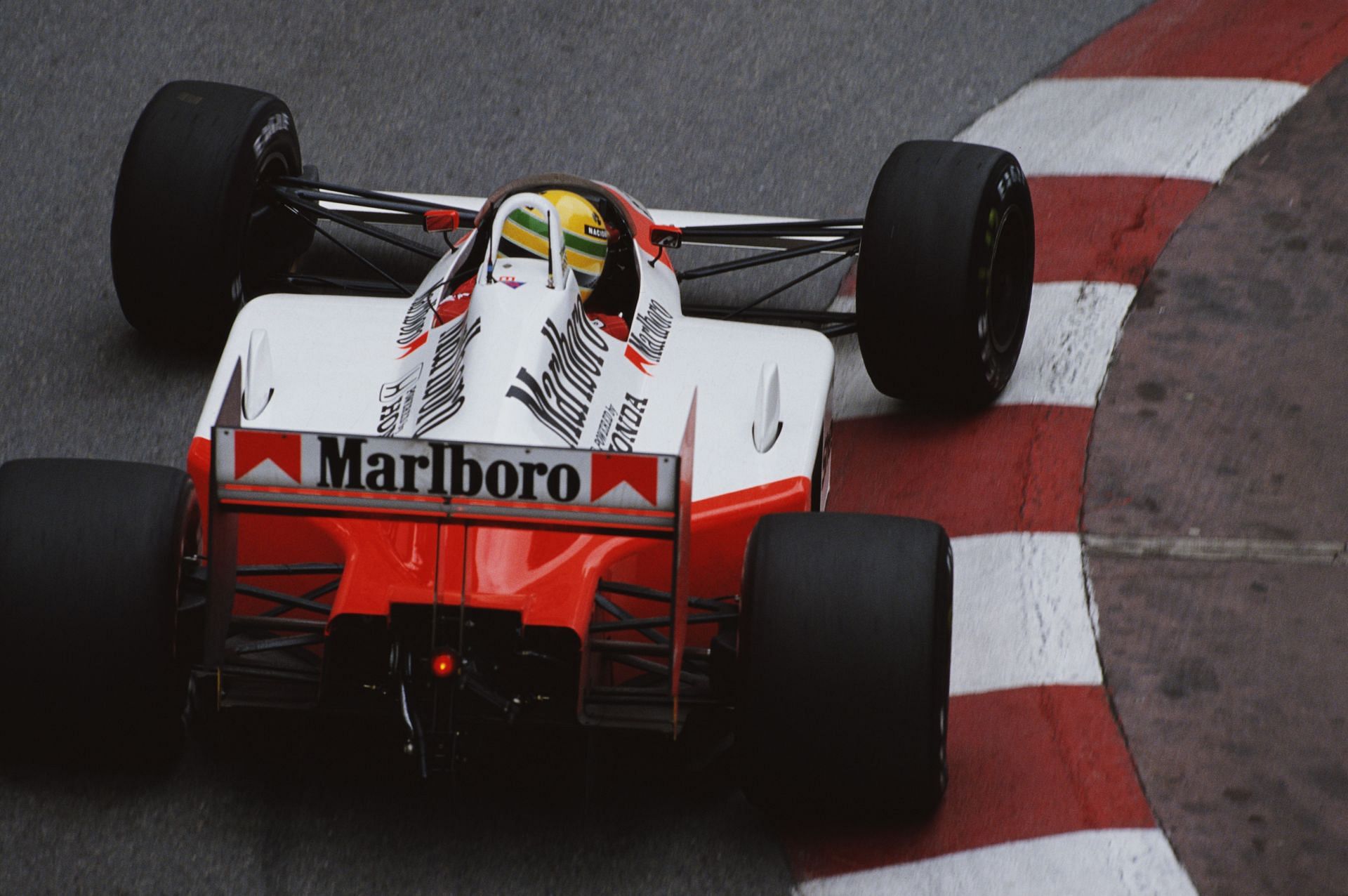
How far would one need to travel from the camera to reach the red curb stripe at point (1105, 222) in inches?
229

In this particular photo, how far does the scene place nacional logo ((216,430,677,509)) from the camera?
338 centimetres

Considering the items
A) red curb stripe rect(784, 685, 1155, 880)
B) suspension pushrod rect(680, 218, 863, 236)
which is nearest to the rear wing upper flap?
red curb stripe rect(784, 685, 1155, 880)

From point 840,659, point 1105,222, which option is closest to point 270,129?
point 1105,222

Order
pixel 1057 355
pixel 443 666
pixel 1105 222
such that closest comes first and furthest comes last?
pixel 443 666 < pixel 1057 355 < pixel 1105 222

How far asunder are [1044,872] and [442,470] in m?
1.51

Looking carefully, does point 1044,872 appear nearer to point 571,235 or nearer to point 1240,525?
point 1240,525

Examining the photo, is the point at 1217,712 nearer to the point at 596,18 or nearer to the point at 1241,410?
the point at 1241,410

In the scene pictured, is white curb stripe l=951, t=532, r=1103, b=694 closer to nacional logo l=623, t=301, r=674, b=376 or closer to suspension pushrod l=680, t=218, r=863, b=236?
nacional logo l=623, t=301, r=674, b=376

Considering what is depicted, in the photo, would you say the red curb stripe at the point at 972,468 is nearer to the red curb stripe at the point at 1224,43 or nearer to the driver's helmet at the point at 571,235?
the driver's helmet at the point at 571,235

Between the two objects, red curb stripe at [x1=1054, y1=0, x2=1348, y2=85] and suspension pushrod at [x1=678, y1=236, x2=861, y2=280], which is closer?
suspension pushrod at [x1=678, y1=236, x2=861, y2=280]

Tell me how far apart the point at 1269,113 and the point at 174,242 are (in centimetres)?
388

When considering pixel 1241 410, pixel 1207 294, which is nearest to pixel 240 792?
pixel 1241 410

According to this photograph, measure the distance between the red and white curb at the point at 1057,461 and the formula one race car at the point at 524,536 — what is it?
0.86 feet

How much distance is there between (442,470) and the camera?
11.2 ft
